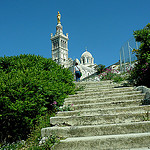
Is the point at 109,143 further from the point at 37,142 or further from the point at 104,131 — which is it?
the point at 37,142

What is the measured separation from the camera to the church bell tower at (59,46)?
6650 centimetres

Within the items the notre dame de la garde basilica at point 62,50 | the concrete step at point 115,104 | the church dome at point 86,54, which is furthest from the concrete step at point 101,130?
the church dome at point 86,54

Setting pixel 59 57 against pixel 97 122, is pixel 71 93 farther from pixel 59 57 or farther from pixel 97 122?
pixel 59 57

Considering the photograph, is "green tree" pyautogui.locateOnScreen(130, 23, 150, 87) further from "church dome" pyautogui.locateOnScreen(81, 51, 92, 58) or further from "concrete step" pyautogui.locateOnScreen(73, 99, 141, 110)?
"church dome" pyautogui.locateOnScreen(81, 51, 92, 58)

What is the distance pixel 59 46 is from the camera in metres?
66.5

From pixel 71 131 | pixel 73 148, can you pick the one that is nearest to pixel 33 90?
pixel 71 131

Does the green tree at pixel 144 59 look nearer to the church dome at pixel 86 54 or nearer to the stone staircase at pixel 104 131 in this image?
the stone staircase at pixel 104 131

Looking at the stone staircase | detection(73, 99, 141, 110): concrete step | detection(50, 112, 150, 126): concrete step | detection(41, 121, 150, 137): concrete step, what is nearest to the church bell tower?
detection(73, 99, 141, 110): concrete step

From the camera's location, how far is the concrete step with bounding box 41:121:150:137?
8.96ft

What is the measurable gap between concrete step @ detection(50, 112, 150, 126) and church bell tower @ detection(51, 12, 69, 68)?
61.9 metres

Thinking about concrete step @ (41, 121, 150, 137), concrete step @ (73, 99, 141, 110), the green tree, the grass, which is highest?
the green tree

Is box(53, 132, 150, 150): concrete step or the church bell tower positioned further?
the church bell tower

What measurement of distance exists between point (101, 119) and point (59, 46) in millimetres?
65482

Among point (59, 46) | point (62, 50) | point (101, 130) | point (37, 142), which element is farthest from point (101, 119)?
point (62, 50)
